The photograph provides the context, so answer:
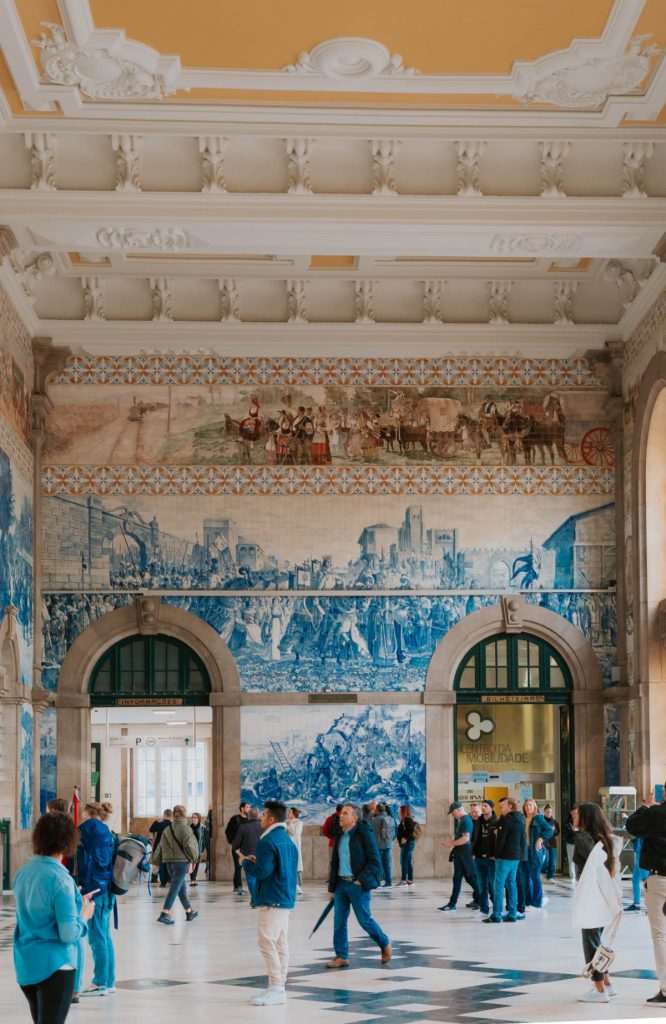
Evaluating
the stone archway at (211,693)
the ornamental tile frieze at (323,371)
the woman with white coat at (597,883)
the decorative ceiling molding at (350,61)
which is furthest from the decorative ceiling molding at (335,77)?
the stone archway at (211,693)

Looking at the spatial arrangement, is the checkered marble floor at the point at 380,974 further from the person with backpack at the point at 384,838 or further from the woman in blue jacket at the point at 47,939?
the person with backpack at the point at 384,838

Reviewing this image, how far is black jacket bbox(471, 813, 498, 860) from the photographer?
741 inches

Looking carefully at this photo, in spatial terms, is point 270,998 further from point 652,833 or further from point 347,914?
point 652,833

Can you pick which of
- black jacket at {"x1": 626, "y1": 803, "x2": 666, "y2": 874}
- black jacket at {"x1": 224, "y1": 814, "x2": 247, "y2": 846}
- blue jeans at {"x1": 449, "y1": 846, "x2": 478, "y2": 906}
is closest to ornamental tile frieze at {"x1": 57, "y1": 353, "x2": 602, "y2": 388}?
black jacket at {"x1": 224, "y1": 814, "x2": 247, "y2": 846}

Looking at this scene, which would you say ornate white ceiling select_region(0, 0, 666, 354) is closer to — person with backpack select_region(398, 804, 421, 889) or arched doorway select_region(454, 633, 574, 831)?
arched doorway select_region(454, 633, 574, 831)

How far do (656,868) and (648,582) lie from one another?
595 inches

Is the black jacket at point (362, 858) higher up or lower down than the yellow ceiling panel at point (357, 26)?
lower down

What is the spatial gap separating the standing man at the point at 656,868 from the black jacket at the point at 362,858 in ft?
10.4

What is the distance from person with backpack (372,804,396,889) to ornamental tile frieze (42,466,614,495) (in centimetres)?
611

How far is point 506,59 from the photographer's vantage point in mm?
18375

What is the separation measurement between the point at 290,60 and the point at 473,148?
139 inches

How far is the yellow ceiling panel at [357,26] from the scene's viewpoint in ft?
56.1

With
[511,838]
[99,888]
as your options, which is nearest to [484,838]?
[511,838]

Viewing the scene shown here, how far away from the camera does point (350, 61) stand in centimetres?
1836
